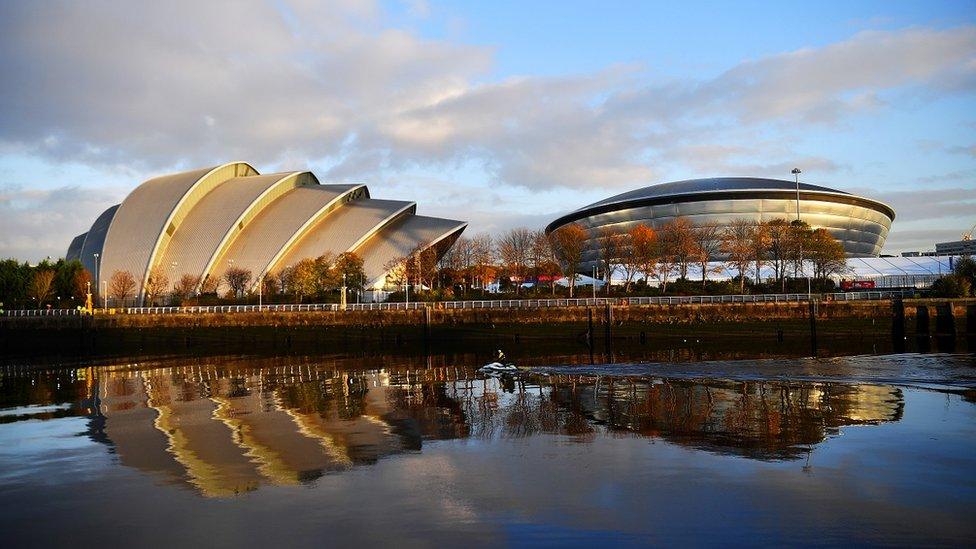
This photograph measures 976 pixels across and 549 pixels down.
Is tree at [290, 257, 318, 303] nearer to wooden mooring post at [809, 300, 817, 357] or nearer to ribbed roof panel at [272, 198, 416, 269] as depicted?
ribbed roof panel at [272, 198, 416, 269]

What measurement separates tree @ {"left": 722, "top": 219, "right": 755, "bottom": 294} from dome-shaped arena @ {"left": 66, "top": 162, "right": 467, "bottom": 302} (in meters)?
24.8

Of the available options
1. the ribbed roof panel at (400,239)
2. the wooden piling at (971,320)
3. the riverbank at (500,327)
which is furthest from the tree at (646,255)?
the wooden piling at (971,320)

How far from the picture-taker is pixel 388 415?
16500mm

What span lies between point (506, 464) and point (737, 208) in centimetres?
6246

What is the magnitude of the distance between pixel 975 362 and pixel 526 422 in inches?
743

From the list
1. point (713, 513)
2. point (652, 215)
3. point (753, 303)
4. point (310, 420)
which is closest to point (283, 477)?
point (310, 420)

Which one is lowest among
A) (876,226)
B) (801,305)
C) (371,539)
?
(371,539)

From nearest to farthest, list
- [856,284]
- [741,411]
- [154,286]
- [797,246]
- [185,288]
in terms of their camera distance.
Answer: [741,411], [797,246], [856,284], [185,288], [154,286]

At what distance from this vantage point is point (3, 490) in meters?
10.8

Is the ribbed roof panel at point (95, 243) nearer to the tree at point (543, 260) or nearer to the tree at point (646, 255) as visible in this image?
the tree at point (543, 260)

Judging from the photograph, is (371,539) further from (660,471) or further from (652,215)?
(652,215)

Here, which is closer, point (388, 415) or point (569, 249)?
point (388, 415)

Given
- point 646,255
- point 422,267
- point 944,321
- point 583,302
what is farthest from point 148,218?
point 944,321

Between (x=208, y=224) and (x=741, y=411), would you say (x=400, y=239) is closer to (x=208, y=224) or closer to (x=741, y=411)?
(x=208, y=224)
